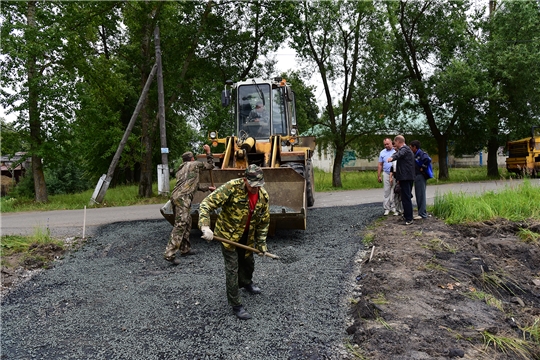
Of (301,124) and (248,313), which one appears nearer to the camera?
(248,313)

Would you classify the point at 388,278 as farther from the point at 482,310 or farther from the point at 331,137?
the point at 331,137

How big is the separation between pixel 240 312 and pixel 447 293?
232cm

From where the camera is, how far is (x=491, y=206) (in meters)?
7.58

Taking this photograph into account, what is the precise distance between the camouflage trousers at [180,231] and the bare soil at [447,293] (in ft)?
9.02

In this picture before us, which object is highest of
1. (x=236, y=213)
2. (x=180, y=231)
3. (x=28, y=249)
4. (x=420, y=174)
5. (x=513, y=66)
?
(x=513, y=66)

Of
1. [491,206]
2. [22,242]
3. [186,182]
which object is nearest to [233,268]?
[186,182]

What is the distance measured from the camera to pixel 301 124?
17.8 metres

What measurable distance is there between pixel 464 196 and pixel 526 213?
113cm

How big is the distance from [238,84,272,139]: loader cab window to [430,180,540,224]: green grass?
4.05 meters

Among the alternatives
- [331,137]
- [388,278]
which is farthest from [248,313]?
[331,137]

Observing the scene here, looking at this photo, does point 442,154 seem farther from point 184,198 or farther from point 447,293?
point 447,293

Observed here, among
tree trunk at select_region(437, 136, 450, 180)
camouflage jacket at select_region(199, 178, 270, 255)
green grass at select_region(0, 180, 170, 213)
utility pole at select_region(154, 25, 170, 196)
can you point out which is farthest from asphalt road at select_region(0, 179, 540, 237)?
tree trunk at select_region(437, 136, 450, 180)

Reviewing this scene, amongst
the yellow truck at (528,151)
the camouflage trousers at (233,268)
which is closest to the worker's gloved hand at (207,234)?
the camouflage trousers at (233,268)

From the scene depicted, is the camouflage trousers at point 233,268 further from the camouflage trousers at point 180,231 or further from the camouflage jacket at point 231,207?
the camouflage trousers at point 180,231
